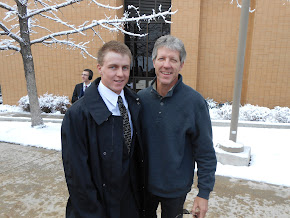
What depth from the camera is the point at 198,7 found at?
9336 millimetres

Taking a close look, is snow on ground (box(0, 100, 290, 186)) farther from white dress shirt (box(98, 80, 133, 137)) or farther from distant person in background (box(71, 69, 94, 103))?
white dress shirt (box(98, 80, 133, 137))

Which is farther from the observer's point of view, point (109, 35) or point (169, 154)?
point (109, 35)

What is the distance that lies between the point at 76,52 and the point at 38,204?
834cm

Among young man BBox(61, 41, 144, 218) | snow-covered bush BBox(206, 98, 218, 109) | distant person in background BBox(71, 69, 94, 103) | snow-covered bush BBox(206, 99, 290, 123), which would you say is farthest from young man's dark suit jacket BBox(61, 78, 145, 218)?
snow-covered bush BBox(206, 98, 218, 109)

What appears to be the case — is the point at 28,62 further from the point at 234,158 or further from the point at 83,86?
the point at 234,158

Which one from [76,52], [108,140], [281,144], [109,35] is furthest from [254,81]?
[108,140]

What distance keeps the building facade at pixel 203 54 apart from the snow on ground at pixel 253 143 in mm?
3605

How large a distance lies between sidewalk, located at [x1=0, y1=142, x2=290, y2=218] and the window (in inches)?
288

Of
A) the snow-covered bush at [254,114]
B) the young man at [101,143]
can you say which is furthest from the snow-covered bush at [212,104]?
the young man at [101,143]

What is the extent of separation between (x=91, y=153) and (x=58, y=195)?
2.21 metres

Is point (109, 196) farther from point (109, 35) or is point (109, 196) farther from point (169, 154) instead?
point (109, 35)

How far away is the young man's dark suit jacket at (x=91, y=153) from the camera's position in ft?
4.83

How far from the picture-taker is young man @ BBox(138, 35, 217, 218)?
167 cm

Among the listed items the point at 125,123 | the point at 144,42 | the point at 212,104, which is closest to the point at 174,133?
the point at 125,123
